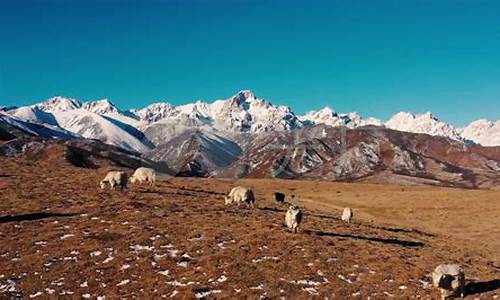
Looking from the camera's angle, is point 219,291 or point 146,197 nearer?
point 219,291

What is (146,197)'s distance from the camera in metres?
53.5

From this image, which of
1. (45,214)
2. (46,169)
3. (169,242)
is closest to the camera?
(169,242)

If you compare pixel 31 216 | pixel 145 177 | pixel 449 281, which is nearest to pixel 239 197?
pixel 145 177

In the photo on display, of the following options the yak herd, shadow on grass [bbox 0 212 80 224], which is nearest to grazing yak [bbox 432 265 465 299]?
the yak herd

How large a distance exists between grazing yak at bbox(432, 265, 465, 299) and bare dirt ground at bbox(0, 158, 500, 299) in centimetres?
115

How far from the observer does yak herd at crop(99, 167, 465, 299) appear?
31.5 metres

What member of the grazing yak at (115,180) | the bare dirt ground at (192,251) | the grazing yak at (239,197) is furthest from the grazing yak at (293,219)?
the grazing yak at (115,180)

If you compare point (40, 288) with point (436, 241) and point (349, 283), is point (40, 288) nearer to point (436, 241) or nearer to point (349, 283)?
point (349, 283)

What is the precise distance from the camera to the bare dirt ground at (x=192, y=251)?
1201 inches

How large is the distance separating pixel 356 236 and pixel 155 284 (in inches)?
852

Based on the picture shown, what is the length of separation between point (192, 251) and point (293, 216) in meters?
9.82

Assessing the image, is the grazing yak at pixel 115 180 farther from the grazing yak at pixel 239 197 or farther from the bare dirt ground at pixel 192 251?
the grazing yak at pixel 239 197

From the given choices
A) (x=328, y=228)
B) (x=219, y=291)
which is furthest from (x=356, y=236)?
(x=219, y=291)

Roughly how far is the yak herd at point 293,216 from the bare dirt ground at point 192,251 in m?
1.18
